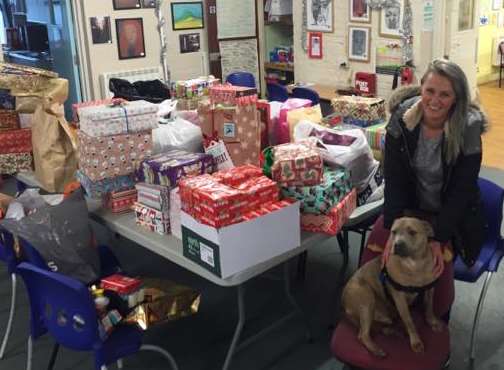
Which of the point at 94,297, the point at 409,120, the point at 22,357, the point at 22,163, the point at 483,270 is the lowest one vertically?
the point at 22,357

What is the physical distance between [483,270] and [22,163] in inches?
91.7

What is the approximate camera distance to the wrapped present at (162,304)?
2.27 m

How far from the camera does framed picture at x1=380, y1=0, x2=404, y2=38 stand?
5.16m

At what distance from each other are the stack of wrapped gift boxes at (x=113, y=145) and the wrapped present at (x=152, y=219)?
152 millimetres

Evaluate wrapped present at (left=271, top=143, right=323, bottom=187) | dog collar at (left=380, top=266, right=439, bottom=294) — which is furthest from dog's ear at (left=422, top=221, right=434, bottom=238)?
wrapped present at (left=271, top=143, right=323, bottom=187)

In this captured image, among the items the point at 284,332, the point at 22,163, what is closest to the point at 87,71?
the point at 22,163

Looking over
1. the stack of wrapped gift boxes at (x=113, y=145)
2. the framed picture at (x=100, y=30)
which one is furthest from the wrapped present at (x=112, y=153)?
the framed picture at (x=100, y=30)

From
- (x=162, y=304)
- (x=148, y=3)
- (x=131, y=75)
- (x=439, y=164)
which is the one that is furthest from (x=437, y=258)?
(x=148, y=3)

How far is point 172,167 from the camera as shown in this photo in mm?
2418

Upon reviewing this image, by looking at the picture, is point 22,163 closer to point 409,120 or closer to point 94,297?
point 94,297

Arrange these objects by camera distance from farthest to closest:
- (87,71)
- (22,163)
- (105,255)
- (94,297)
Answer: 1. (87,71)
2. (22,163)
3. (105,255)
4. (94,297)

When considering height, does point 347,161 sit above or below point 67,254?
above

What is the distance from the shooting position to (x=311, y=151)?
91.1 inches

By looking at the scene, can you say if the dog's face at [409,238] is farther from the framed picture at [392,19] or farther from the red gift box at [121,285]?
the framed picture at [392,19]
